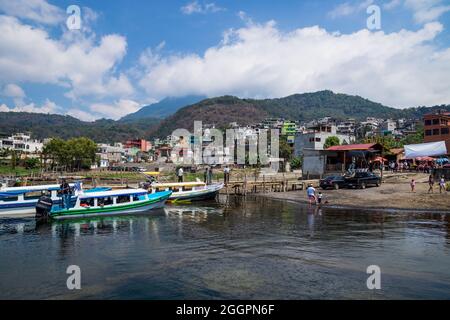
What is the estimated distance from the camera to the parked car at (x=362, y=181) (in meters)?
42.6

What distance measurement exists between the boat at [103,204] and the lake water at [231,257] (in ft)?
5.67

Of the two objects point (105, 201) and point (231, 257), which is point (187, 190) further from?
point (231, 257)

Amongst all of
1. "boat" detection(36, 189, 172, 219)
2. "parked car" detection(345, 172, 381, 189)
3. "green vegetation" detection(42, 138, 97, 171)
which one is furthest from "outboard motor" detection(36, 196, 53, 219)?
"green vegetation" detection(42, 138, 97, 171)

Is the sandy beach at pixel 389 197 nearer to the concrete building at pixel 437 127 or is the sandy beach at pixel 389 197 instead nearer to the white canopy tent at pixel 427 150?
the white canopy tent at pixel 427 150

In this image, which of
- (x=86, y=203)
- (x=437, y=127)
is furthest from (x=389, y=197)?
(x=437, y=127)

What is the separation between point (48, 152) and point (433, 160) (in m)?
84.8

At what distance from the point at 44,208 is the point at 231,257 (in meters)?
19.0

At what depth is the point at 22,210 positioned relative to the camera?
104ft

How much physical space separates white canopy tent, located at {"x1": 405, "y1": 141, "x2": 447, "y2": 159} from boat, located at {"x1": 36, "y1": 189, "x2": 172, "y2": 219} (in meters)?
40.1

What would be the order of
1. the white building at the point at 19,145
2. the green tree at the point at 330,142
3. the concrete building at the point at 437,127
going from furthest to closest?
the white building at the point at 19,145 < the green tree at the point at 330,142 < the concrete building at the point at 437,127

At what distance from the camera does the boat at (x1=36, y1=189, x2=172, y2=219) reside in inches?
1152

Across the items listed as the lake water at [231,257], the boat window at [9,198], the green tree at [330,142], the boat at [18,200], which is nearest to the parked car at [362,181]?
the lake water at [231,257]

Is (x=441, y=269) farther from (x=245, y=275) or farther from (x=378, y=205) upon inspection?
(x=378, y=205)
